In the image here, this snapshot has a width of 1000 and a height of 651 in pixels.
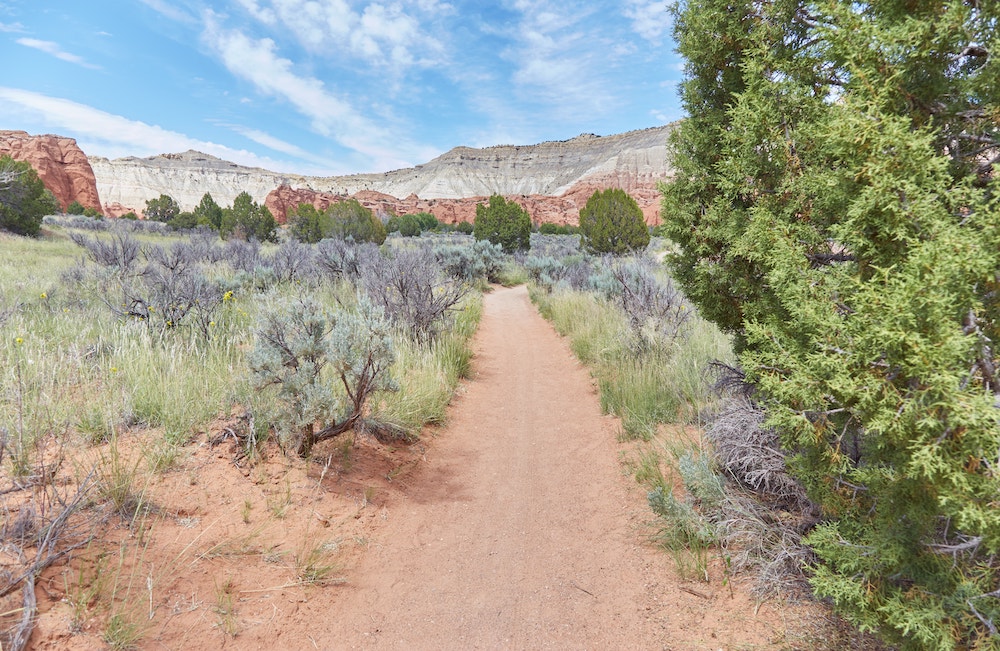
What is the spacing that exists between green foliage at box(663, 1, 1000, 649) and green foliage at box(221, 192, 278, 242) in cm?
3231

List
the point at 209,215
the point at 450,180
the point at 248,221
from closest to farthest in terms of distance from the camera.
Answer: the point at 248,221 < the point at 209,215 < the point at 450,180

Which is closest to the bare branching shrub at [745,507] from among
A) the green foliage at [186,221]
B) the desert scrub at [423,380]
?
the desert scrub at [423,380]

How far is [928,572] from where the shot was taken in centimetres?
171

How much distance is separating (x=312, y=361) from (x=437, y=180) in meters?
103

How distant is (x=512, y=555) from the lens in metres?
3.07

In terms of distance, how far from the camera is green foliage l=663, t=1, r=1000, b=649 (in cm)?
140

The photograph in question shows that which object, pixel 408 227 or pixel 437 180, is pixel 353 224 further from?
pixel 437 180

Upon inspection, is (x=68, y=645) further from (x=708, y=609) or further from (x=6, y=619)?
(x=708, y=609)

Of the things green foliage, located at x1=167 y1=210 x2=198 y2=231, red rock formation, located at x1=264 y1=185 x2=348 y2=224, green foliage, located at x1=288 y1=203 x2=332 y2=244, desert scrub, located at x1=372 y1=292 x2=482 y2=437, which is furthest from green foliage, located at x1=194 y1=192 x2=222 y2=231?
red rock formation, located at x1=264 y1=185 x2=348 y2=224

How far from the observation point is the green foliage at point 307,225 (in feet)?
96.2

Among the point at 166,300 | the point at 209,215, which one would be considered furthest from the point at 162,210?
the point at 166,300

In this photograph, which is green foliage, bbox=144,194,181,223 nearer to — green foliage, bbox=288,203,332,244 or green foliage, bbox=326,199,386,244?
green foliage, bbox=288,203,332,244

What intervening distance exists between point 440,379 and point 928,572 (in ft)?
15.2

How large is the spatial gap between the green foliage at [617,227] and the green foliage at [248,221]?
2165cm
